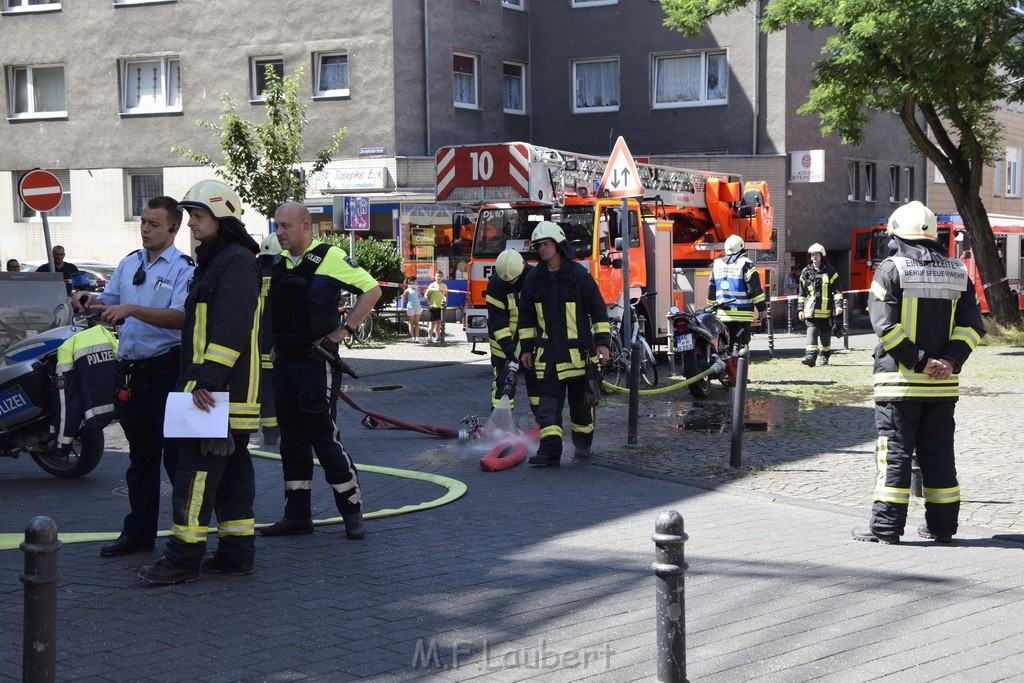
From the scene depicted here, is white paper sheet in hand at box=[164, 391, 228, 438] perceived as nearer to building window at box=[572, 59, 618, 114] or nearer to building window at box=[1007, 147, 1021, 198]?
building window at box=[572, 59, 618, 114]

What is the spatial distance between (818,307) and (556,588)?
1397cm

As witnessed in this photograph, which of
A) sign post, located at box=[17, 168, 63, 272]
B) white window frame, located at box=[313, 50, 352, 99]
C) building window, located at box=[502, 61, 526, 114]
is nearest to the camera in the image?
sign post, located at box=[17, 168, 63, 272]

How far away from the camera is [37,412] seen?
28.7 ft

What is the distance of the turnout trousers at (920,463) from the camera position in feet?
22.7

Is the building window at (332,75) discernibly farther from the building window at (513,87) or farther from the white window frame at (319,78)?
the building window at (513,87)

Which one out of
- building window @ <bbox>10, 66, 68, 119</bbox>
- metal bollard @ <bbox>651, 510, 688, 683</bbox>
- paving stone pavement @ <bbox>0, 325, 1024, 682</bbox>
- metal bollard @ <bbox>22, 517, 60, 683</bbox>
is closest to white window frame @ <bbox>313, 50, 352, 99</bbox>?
building window @ <bbox>10, 66, 68, 119</bbox>

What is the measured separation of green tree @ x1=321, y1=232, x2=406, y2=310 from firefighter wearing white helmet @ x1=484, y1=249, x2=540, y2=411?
13918 mm

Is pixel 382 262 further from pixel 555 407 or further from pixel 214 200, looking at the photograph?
pixel 214 200

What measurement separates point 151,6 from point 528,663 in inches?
1215

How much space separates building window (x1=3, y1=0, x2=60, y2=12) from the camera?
3322cm

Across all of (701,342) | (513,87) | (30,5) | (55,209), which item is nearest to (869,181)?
(513,87)

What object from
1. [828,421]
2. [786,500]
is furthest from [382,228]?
[786,500]

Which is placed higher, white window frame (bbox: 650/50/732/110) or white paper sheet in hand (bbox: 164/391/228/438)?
white window frame (bbox: 650/50/732/110)

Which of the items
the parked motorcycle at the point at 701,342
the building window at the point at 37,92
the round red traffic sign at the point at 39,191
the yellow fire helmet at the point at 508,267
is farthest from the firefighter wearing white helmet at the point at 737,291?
the building window at the point at 37,92
